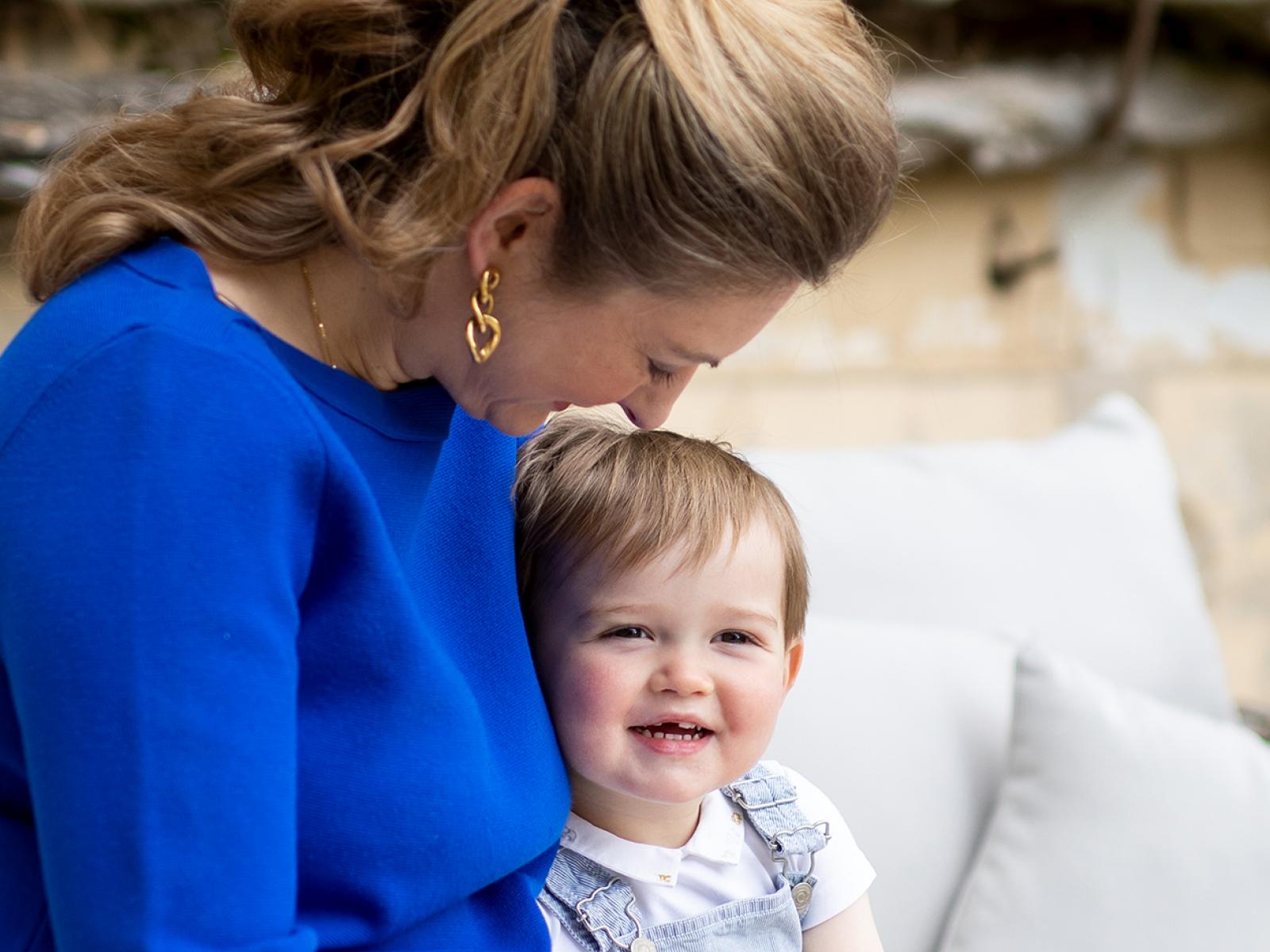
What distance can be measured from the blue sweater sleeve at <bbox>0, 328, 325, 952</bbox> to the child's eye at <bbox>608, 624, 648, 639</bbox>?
41 centimetres

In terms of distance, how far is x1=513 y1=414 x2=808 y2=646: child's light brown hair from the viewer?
1196mm

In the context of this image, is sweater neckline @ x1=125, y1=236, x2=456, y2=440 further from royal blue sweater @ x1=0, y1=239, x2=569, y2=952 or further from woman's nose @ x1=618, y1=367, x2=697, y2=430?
woman's nose @ x1=618, y1=367, x2=697, y2=430

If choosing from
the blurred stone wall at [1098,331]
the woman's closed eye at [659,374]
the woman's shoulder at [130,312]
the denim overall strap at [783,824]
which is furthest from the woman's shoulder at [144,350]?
the blurred stone wall at [1098,331]

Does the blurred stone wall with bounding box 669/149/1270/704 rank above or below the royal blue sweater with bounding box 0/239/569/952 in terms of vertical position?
below

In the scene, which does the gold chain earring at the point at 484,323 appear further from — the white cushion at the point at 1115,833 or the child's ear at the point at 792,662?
the white cushion at the point at 1115,833

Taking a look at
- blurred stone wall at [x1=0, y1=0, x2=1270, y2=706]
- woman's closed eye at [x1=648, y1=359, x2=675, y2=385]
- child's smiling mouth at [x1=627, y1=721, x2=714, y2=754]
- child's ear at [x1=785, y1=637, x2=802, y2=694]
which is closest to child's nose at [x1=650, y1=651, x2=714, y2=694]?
child's smiling mouth at [x1=627, y1=721, x2=714, y2=754]

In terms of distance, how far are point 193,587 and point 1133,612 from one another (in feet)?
4.45

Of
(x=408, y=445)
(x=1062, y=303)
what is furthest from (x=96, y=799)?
(x=1062, y=303)

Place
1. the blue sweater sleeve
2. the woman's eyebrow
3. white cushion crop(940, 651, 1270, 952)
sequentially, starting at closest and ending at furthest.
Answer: the blue sweater sleeve < the woman's eyebrow < white cushion crop(940, 651, 1270, 952)

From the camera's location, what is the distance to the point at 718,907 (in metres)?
1.20

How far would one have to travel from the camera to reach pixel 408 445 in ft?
3.36

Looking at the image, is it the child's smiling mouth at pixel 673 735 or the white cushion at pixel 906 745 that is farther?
the white cushion at pixel 906 745

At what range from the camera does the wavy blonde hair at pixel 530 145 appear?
875mm

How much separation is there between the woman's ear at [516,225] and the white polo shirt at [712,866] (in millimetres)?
552
